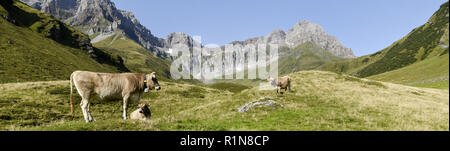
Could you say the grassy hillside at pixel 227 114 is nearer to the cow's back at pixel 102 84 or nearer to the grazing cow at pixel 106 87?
the grazing cow at pixel 106 87

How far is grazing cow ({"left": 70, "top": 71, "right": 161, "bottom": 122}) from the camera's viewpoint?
493 inches

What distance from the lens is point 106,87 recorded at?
1299cm

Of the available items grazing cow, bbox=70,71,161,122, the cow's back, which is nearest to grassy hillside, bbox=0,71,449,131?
grazing cow, bbox=70,71,161,122

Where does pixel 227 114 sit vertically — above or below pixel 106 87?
below

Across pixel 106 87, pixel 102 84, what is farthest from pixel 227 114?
pixel 102 84

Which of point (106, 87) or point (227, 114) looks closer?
point (106, 87)

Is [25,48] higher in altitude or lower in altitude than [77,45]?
lower

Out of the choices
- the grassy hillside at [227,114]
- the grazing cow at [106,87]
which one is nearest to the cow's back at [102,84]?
the grazing cow at [106,87]

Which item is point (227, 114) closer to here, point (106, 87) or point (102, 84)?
point (106, 87)
